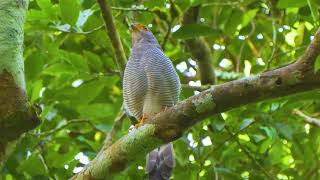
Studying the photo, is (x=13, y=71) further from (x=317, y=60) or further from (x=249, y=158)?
(x=249, y=158)

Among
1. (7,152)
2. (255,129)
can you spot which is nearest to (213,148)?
(255,129)

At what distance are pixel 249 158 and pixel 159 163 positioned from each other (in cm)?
117

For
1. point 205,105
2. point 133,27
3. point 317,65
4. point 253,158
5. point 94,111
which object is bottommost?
point 253,158

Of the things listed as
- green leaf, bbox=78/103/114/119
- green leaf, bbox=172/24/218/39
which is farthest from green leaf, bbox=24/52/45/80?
green leaf, bbox=172/24/218/39

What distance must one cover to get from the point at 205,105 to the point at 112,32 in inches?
54.7

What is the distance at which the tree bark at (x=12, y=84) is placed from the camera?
2.82m

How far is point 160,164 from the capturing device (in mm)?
3615

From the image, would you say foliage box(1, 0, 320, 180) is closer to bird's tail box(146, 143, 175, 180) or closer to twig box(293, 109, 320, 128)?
twig box(293, 109, 320, 128)

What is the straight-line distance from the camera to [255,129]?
4.45m

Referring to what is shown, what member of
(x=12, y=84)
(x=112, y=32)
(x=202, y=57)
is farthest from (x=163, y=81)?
(x=202, y=57)

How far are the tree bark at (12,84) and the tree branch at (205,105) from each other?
403mm

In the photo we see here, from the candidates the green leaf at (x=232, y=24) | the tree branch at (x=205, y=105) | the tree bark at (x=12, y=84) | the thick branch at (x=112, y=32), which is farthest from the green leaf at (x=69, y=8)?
the green leaf at (x=232, y=24)

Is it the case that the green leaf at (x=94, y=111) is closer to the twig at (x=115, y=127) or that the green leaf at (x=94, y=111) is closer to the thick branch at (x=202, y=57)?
the twig at (x=115, y=127)

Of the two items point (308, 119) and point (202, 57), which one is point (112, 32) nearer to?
point (202, 57)
